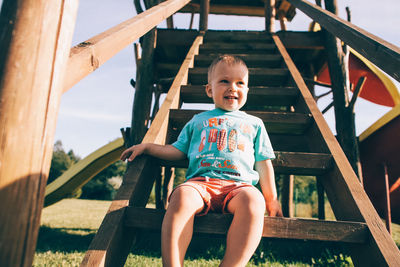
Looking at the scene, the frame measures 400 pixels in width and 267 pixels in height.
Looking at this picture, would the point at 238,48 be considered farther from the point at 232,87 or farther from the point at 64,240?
the point at 64,240

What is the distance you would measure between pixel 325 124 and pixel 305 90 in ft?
1.78

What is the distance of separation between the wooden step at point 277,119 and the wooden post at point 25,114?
142 centimetres

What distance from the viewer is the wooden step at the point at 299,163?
1688 mm

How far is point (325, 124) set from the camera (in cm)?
192

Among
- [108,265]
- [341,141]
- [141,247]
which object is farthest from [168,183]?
[108,265]

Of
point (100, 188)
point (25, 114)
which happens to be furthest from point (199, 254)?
point (100, 188)

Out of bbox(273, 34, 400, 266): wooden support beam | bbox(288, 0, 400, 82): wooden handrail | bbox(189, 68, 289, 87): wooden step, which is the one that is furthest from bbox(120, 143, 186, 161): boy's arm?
bbox(189, 68, 289, 87): wooden step

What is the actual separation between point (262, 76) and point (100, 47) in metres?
2.13

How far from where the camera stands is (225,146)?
161cm

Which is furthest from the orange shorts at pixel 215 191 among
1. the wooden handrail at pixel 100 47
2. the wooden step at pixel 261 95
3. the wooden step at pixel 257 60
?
the wooden step at pixel 257 60

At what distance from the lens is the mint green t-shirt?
1541 millimetres

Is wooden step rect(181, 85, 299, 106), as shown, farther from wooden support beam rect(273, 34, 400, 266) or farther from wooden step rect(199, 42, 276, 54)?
wooden step rect(199, 42, 276, 54)

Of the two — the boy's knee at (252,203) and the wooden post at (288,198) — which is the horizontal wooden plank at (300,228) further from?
the wooden post at (288,198)

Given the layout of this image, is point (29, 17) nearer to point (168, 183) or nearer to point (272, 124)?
point (272, 124)
